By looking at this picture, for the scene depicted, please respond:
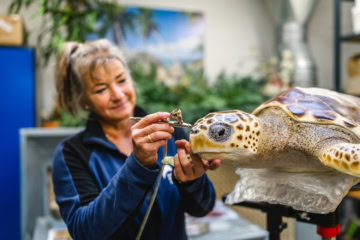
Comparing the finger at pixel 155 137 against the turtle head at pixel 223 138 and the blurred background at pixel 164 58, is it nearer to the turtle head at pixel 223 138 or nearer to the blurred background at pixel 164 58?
the turtle head at pixel 223 138

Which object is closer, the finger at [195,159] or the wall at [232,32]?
the finger at [195,159]

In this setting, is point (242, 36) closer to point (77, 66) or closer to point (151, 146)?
point (77, 66)

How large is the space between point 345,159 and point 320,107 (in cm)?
14

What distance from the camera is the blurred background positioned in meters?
2.32

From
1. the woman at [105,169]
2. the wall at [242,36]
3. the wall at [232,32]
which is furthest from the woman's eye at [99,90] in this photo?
the wall at [232,32]

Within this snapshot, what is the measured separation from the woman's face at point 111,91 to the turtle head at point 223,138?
16.4 inches

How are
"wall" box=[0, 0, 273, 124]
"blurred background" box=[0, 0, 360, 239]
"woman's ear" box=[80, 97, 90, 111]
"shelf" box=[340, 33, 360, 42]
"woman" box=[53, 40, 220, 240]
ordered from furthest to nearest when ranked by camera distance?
"wall" box=[0, 0, 273, 124], "shelf" box=[340, 33, 360, 42], "blurred background" box=[0, 0, 360, 239], "woman's ear" box=[80, 97, 90, 111], "woman" box=[53, 40, 220, 240]

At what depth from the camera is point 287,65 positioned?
11.6 feet

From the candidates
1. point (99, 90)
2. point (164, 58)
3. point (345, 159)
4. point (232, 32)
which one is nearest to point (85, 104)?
point (99, 90)

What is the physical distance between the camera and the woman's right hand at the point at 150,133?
604 mm

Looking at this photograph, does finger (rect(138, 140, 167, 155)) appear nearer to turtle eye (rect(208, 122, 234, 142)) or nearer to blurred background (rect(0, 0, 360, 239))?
turtle eye (rect(208, 122, 234, 142))

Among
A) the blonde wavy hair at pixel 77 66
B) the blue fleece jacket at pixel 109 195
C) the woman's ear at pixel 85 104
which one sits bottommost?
the blue fleece jacket at pixel 109 195

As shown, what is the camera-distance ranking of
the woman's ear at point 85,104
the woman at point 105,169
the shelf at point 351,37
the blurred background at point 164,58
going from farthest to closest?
1. the shelf at point 351,37
2. the blurred background at point 164,58
3. the woman's ear at point 85,104
4. the woman at point 105,169

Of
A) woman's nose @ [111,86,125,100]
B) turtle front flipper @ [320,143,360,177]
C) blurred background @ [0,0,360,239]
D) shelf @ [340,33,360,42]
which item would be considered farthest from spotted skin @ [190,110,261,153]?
shelf @ [340,33,360,42]
